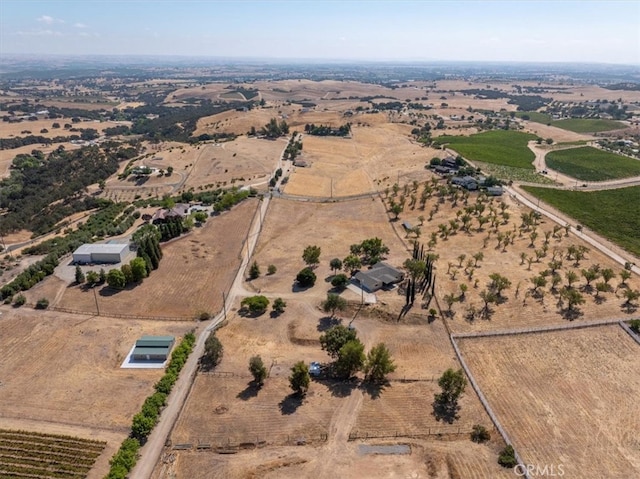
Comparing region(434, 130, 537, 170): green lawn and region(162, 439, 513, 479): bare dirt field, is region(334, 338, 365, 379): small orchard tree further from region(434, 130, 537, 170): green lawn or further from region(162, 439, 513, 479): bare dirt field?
region(434, 130, 537, 170): green lawn

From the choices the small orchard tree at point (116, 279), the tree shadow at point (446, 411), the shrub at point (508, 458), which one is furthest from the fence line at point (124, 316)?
the shrub at point (508, 458)

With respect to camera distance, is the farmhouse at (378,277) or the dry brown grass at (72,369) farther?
the farmhouse at (378,277)

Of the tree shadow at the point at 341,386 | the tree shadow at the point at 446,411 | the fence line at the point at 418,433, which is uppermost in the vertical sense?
the tree shadow at the point at 446,411

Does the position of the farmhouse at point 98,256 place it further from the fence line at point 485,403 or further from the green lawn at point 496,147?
the green lawn at point 496,147

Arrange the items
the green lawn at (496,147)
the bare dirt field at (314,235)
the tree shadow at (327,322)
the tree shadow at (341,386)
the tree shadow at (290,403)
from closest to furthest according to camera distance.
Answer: the tree shadow at (290,403) < the tree shadow at (341,386) < the tree shadow at (327,322) < the bare dirt field at (314,235) < the green lawn at (496,147)

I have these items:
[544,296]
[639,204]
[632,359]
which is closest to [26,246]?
[544,296]

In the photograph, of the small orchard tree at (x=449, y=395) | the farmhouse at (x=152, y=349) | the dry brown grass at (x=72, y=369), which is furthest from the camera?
the farmhouse at (x=152, y=349)

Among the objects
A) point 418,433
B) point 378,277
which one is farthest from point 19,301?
point 418,433
